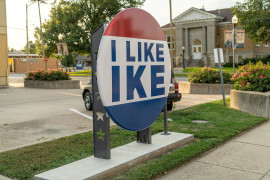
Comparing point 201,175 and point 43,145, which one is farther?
point 43,145

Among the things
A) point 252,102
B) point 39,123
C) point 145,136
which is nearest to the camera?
point 145,136

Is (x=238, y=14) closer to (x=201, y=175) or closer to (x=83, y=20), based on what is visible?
(x=83, y=20)

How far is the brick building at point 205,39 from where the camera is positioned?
56.1 metres

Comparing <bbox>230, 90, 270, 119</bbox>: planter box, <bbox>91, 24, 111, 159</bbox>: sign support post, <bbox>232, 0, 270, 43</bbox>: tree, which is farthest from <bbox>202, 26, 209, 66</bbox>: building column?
<bbox>91, 24, 111, 159</bbox>: sign support post

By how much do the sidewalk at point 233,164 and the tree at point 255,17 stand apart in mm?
42666

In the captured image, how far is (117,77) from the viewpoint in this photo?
4281 millimetres

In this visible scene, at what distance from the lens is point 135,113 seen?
468 cm

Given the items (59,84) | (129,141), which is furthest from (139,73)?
(59,84)

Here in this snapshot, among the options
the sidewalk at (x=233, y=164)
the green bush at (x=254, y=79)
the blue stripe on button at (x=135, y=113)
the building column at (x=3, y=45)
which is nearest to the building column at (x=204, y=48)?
the building column at (x=3, y=45)

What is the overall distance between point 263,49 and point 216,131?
177 ft

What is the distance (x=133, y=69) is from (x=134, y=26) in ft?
2.09

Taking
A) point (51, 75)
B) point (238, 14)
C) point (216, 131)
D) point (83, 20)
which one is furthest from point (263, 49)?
point (216, 131)

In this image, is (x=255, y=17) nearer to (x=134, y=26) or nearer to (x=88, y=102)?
(x=88, y=102)

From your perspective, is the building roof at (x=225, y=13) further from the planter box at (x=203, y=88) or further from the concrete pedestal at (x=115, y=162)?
the concrete pedestal at (x=115, y=162)
